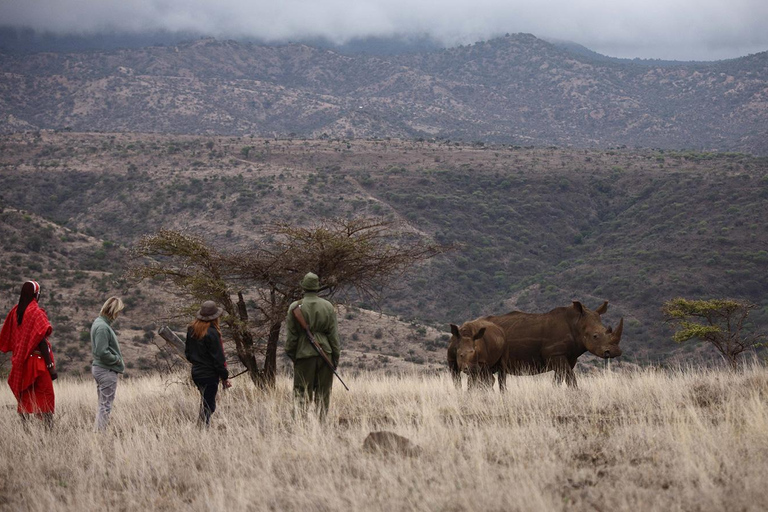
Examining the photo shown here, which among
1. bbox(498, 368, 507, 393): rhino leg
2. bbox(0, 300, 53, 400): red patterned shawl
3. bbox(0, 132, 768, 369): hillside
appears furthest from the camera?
bbox(0, 132, 768, 369): hillside

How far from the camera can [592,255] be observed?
62.8 metres

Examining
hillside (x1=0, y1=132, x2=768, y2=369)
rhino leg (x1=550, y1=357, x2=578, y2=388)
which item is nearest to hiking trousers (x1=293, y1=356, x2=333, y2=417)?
rhino leg (x1=550, y1=357, x2=578, y2=388)

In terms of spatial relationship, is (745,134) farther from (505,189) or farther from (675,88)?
(505,189)

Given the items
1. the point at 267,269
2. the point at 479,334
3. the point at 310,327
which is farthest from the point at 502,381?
the point at 267,269

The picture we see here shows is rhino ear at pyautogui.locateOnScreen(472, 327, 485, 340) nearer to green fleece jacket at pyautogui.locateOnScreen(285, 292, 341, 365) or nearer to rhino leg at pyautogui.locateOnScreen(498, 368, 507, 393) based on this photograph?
rhino leg at pyautogui.locateOnScreen(498, 368, 507, 393)

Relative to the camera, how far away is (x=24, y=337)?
9.29 meters

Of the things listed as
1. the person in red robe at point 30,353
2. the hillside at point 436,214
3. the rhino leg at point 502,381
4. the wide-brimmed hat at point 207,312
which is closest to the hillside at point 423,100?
the hillside at point 436,214

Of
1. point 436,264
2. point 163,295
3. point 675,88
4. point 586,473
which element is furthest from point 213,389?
point 675,88

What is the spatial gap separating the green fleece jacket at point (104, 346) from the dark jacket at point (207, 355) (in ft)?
3.00

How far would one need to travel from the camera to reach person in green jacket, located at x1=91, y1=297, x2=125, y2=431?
367 inches

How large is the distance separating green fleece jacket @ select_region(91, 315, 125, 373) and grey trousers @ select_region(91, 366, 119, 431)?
0.26ft

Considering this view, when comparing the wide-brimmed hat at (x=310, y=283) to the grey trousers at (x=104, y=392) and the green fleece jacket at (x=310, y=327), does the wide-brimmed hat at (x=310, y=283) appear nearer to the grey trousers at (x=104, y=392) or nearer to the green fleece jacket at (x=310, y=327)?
the green fleece jacket at (x=310, y=327)

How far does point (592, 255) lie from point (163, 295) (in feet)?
126

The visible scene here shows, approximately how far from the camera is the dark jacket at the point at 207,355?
9.16 meters
